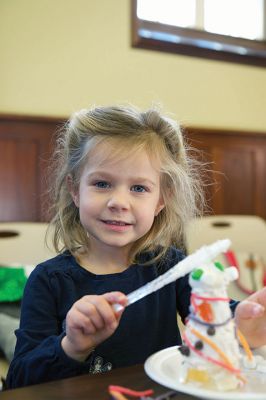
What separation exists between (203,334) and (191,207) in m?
0.61

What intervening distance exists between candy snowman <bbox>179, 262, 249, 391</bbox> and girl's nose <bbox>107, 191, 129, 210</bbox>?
313 millimetres

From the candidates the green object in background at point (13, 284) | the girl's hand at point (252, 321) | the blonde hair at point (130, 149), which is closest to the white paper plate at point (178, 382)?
the girl's hand at point (252, 321)

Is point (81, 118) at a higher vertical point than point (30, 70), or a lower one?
lower

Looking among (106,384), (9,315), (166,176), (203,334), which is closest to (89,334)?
(106,384)

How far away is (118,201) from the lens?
2.86 ft

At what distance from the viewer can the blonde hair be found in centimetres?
98

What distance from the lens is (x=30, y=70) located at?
254 centimetres

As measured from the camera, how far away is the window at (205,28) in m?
2.91

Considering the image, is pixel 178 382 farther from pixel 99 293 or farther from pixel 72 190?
pixel 72 190

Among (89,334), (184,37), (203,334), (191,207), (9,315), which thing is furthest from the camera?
(184,37)

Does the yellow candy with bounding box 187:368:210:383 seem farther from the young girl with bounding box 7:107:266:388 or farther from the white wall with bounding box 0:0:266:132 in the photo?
the white wall with bounding box 0:0:266:132

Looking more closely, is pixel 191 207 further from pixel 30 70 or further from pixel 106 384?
pixel 30 70

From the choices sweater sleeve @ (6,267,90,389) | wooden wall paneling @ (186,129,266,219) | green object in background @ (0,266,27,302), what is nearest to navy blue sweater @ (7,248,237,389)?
sweater sleeve @ (6,267,90,389)

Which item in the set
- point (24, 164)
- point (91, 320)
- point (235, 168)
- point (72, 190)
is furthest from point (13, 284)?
point (235, 168)
